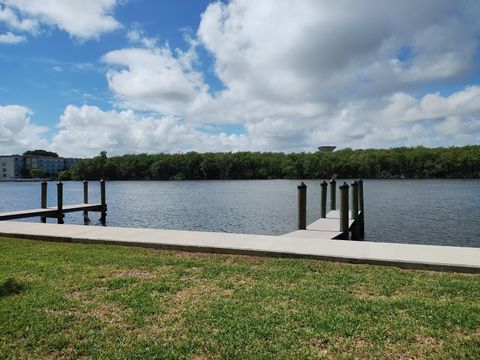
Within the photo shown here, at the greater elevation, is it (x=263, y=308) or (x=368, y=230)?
(x=263, y=308)

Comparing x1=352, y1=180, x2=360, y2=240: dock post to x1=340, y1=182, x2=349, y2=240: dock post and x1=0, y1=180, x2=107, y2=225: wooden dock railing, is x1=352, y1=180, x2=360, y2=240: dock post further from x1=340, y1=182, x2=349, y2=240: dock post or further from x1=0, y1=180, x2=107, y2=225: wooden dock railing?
x1=0, y1=180, x2=107, y2=225: wooden dock railing

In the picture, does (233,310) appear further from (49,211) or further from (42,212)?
(49,211)

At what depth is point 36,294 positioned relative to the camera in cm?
609

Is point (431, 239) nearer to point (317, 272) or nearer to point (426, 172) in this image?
point (317, 272)

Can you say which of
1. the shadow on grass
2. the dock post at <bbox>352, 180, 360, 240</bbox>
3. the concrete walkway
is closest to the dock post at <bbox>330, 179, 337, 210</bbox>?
the dock post at <bbox>352, 180, 360, 240</bbox>

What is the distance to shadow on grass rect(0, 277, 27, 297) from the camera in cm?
621

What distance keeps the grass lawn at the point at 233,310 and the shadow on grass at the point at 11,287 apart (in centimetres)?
2

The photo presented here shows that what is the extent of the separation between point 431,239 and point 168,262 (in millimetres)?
14222

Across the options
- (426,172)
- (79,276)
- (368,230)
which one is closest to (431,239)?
(368,230)

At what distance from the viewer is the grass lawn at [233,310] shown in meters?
4.30

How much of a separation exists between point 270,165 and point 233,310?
455ft

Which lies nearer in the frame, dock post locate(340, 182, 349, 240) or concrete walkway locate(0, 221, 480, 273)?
concrete walkway locate(0, 221, 480, 273)

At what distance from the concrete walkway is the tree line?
117 metres

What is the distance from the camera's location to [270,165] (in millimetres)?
143250
